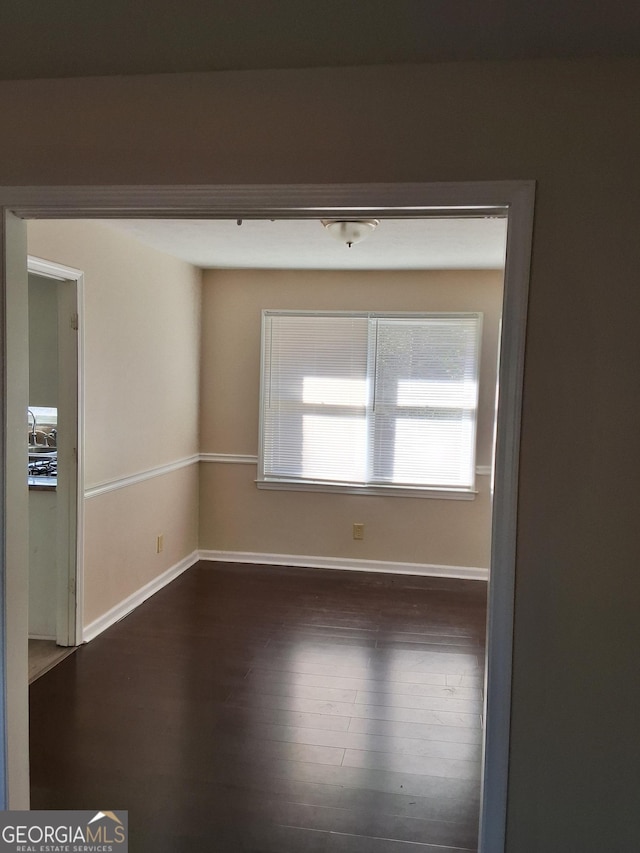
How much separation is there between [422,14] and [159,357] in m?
3.31

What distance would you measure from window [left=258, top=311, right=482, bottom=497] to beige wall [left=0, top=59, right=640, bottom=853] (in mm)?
3206

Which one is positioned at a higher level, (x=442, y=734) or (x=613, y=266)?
(x=613, y=266)

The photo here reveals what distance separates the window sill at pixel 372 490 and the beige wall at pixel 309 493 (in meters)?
0.04

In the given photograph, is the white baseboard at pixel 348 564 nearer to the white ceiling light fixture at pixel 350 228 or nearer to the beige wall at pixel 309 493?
the beige wall at pixel 309 493

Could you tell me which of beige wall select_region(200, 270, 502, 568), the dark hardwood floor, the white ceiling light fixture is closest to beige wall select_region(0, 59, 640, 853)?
the dark hardwood floor

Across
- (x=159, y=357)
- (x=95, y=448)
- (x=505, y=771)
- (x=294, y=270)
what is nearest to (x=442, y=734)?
(x=505, y=771)

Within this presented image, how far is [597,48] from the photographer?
4.79 ft

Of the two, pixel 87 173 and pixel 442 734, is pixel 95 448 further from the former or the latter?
pixel 442 734

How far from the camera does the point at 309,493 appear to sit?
5000 mm

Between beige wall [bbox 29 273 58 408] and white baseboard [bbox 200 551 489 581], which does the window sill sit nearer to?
white baseboard [bbox 200 551 489 581]

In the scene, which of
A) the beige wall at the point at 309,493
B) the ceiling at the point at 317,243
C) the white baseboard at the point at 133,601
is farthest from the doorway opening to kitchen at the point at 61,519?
the beige wall at the point at 309,493

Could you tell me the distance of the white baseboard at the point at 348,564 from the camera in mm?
4848

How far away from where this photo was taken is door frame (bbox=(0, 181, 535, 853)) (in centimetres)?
156

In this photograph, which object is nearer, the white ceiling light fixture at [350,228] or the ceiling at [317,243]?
the white ceiling light fixture at [350,228]
